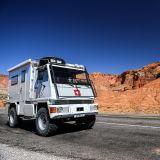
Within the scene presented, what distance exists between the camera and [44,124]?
1073 cm

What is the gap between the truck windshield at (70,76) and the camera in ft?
35.9

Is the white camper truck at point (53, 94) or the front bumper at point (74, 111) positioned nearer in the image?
the front bumper at point (74, 111)

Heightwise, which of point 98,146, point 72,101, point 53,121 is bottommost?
point 98,146

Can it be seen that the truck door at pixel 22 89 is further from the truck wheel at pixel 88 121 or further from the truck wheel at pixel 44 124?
the truck wheel at pixel 88 121

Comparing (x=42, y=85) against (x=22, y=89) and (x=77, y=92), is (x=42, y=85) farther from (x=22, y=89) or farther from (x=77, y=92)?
(x=22, y=89)

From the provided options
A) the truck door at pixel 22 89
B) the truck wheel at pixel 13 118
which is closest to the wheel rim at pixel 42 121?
the truck door at pixel 22 89

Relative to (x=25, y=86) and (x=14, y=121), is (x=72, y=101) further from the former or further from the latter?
(x=14, y=121)

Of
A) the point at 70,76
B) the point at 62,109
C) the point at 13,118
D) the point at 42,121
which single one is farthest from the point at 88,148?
the point at 13,118

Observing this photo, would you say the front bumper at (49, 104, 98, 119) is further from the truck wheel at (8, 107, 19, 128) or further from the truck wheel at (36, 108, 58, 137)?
the truck wheel at (8, 107, 19, 128)

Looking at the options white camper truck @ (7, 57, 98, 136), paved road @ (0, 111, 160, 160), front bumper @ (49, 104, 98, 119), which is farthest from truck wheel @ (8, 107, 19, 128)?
front bumper @ (49, 104, 98, 119)

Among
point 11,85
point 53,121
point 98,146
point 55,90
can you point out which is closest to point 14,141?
point 53,121

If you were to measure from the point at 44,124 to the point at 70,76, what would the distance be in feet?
7.63

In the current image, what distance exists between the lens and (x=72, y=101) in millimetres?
10766

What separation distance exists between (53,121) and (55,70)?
2102 mm
